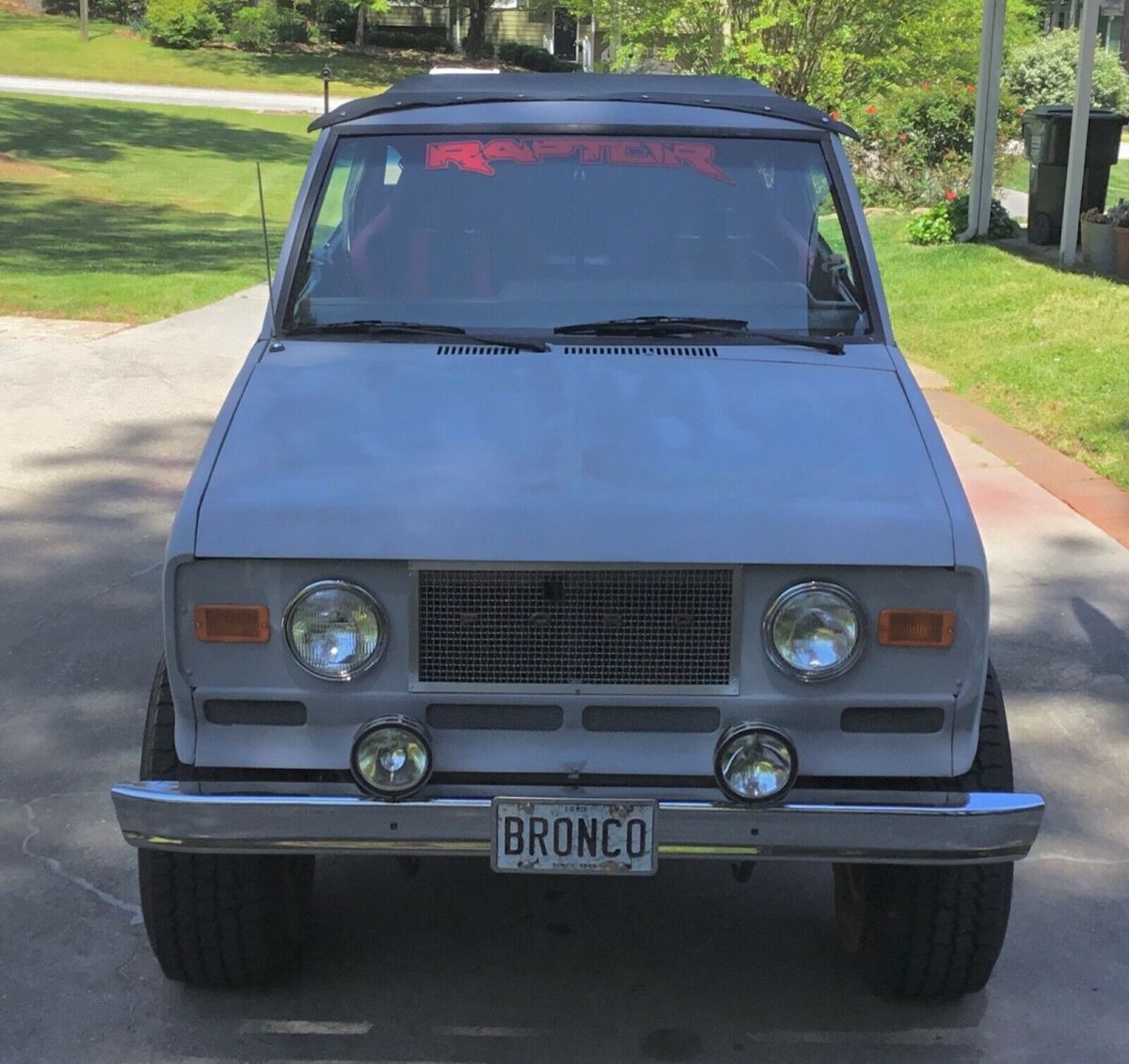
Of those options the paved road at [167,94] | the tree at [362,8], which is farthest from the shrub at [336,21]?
the paved road at [167,94]

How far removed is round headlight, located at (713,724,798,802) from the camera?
124 inches

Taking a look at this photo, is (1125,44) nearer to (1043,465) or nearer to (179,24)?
(179,24)

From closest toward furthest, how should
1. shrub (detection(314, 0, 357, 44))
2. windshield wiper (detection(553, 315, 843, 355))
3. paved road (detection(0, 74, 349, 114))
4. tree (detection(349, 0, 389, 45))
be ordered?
1. windshield wiper (detection(553, 315, 843, 355))
2. paved road (detection(0, 74, 349, 114))
3. tree (detection(349, 0, 389, 45))
4. shrub (detection(314, 0, 357, 44))

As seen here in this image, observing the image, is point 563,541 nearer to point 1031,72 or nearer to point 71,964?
point 71,964

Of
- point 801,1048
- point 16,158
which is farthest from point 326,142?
point 16,158

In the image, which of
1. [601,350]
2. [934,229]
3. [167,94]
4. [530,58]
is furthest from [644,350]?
[530,58]

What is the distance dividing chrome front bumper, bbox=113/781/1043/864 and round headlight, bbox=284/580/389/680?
266mm

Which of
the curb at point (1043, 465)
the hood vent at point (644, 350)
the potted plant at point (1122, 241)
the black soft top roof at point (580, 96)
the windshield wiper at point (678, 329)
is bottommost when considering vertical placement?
the curb at point (1043, 465)

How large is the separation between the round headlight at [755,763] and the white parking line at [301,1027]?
1.10 m

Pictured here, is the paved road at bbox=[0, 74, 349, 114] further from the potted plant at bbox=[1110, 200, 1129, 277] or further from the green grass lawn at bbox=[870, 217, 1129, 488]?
the potted plant at bbox=[1110, 200, 1129, 277]

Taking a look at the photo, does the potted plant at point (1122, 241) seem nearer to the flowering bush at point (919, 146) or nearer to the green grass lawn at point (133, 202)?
the flowering bush at point (919, 146)

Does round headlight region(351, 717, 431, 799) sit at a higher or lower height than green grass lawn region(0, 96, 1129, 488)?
higher

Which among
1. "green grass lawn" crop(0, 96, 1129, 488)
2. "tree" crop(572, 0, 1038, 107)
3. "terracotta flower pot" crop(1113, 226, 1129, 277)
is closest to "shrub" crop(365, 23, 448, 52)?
"green grass lawn" crop(0, 96, 1129, 488)

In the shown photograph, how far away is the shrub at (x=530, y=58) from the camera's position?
51125 millimetres
